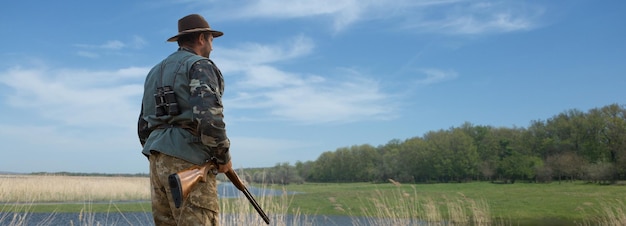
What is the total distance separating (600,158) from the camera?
1826 inches


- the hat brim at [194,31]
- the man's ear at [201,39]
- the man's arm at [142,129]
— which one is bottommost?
the man's arm at [142,129]

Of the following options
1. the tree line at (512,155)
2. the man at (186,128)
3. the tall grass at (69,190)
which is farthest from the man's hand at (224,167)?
the tree line at (512,155)

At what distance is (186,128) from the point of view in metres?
3.31

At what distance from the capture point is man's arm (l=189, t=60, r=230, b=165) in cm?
307

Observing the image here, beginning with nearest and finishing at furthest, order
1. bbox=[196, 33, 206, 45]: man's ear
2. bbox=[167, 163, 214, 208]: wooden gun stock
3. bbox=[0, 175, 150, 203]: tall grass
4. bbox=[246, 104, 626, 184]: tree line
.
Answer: bbox=[167, 163, 214, 208]: wooden gun stock
bbox=[196, 33, 206, 45]: man's ear
bbox=[0, 175, 150, 203]: tall grass
bbox=[246, 104, 626, 184]: tree line

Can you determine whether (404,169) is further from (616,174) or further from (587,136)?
(616,174)

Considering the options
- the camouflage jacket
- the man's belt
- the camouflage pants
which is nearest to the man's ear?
the camouflage jacket

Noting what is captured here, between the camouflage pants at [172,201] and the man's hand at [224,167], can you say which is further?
the man's hand at [224,167]

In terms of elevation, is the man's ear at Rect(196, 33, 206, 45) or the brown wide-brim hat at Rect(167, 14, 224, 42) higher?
the brown wide-brim hat at Rect(167, 14, 224, 42)

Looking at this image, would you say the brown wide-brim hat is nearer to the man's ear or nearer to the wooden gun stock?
the man's ear

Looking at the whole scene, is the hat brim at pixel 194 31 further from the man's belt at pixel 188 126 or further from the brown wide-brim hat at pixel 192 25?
the man's belt at pixel 188 126

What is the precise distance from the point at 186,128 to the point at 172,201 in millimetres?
489

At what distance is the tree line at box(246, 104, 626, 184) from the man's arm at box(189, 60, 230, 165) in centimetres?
3740

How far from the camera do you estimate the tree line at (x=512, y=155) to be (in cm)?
4616
